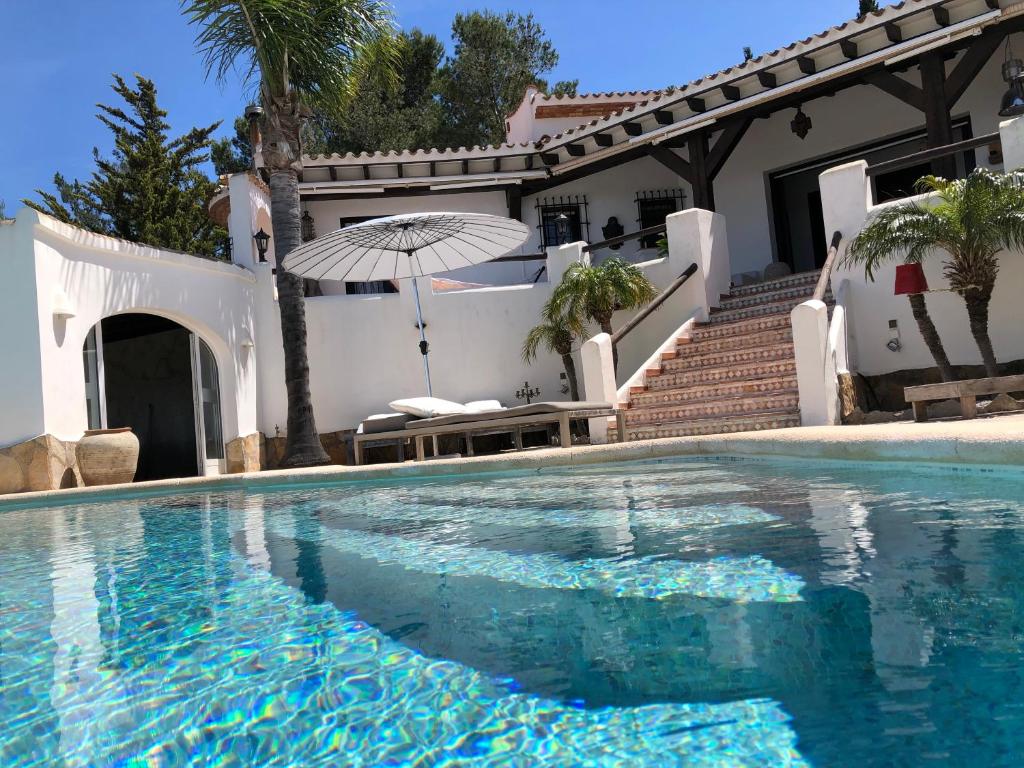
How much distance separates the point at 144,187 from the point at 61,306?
14.6 m

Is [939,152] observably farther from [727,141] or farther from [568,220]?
[568,220]

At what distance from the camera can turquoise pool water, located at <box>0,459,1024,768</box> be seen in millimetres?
1997

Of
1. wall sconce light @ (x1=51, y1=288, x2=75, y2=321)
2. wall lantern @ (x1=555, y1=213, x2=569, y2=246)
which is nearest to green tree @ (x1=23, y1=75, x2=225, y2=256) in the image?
wall lantern @ (x1=555, y1=213, x2=569, y2=246)

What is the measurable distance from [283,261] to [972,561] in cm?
1037

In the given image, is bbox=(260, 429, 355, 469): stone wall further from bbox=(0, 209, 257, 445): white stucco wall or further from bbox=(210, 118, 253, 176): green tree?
bbox=(210, 118, 253, 176): green tree

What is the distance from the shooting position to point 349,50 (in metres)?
13.0

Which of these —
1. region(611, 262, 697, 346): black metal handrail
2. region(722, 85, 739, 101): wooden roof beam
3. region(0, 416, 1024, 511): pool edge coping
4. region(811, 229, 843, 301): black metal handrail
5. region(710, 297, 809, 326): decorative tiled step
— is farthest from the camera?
region(722, 85, 739, 101): wooden roof beam

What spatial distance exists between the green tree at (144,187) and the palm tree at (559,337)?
1415 centimetres

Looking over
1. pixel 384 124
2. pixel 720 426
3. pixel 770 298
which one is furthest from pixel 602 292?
pixel 384 124

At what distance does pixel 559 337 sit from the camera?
1431 centimetres

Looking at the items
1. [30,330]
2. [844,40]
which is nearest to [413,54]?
[844,40]

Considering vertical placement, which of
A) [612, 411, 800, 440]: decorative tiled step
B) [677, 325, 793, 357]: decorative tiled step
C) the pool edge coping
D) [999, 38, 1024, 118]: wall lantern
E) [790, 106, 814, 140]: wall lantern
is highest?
[790, 106, 814, 140]: wall lantern

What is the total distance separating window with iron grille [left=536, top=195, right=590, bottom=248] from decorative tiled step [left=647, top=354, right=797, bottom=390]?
23.9ft

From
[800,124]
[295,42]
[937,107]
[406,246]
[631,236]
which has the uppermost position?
[295,42]
